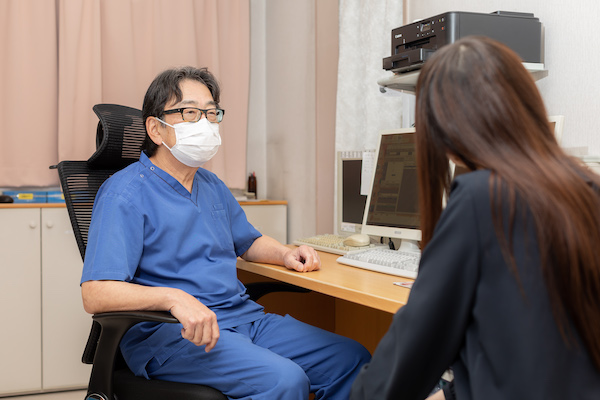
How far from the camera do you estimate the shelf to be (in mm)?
1658

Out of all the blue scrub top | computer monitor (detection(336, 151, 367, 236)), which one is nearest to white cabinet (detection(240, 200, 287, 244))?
computer monitor (detection(336, 151, 367, 236))

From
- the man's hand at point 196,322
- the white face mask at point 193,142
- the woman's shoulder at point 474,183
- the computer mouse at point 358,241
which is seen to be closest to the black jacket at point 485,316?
the woman's shoulder at point 474,183

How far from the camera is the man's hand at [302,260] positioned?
5.69 ft

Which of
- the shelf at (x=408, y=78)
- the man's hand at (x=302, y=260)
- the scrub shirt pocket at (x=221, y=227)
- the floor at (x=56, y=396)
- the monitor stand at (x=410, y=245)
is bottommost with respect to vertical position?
the floor at (x=56, y=396)

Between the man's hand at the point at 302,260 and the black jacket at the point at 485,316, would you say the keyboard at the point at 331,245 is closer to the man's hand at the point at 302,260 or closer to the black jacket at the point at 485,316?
the man's hand at the point at 302,260

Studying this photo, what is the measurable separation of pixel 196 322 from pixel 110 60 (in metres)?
2.24

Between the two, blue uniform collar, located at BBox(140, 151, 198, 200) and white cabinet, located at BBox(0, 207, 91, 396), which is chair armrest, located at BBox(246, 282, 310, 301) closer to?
blue uniform collar, located at BBox(140, 151, 198, 200)

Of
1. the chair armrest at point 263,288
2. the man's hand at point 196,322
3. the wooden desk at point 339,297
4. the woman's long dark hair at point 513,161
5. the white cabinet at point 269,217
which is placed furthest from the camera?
the white cabinet at point 269,217

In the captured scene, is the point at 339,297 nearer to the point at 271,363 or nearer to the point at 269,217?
the point at 271,363

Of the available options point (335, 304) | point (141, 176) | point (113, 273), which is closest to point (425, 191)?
point (113, 273)

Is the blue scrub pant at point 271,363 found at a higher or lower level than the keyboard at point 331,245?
lower

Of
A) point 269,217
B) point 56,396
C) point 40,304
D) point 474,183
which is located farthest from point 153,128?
point 56,396

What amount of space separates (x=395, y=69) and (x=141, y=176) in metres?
0.88

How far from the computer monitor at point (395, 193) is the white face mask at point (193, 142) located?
2.06 ft
